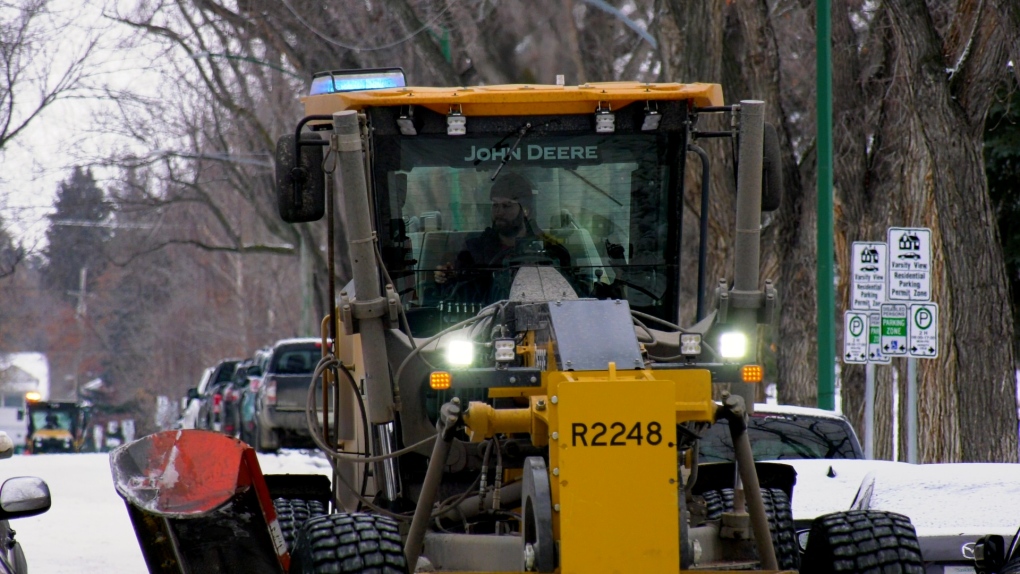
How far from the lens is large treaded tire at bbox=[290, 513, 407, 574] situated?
5977 millimetres

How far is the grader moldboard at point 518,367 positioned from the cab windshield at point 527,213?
Result: 0.04 feet

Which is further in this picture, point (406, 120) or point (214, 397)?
point (214, 397)

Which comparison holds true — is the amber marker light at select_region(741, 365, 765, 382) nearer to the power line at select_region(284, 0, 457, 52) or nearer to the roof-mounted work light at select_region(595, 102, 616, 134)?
the roof-mounted work light at select_region(595, 102, 616, 134)

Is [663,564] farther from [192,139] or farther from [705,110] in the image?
[192,139]

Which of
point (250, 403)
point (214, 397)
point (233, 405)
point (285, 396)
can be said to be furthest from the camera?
point (214, 397)

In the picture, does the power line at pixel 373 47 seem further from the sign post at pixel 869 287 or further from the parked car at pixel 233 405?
the sign post at pixel 869 287

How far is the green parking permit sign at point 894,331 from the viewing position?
15.1 meters

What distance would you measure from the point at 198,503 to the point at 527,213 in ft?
6.93

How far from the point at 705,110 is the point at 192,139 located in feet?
97.7

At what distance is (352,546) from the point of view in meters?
6.02

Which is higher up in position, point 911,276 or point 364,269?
point 364,269

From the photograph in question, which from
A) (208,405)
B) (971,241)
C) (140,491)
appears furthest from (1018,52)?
(208,405)

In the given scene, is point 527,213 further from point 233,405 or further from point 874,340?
point 233,405

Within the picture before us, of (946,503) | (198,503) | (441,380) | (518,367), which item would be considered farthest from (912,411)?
(198,503)
